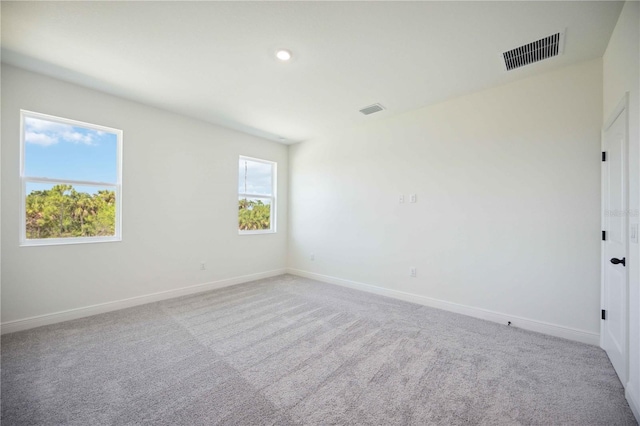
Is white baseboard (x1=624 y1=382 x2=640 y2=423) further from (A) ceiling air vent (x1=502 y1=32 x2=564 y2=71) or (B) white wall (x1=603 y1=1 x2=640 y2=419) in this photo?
(A) ceiling air vent (x1=502 y1=32 x2=564 y2=71)

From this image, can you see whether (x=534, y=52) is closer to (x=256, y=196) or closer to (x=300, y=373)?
(x=300, y=373)

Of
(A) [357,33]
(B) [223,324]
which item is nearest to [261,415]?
(B) [223,324]

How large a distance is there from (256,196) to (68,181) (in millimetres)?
2662

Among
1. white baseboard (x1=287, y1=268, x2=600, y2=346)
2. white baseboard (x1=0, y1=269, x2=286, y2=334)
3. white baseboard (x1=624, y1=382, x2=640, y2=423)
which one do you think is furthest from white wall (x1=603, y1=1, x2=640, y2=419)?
white baseboard (x1=0, y1=269, x2=286, y2=334)

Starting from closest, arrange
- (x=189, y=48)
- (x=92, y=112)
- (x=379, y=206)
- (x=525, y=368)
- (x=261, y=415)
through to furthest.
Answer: (x=261, y=415) → (x=525, y=368) → (x=189, y=48) → (x=92, y=112) → (x=379, y=206)

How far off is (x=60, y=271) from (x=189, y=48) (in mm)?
2856

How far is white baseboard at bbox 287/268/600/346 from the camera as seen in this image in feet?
8.43

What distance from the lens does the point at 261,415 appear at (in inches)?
63.4

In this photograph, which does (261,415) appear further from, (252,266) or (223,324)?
(252,266)

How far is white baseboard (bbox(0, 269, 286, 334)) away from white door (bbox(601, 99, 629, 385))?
181 inches

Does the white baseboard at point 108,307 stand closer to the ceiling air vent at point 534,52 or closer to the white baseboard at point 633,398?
the white baseboard at point 633,398

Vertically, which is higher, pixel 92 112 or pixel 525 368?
pixel 92 112

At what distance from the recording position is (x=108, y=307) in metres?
3.28

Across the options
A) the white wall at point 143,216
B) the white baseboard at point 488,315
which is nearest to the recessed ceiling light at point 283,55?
the white wall at point 143,216
